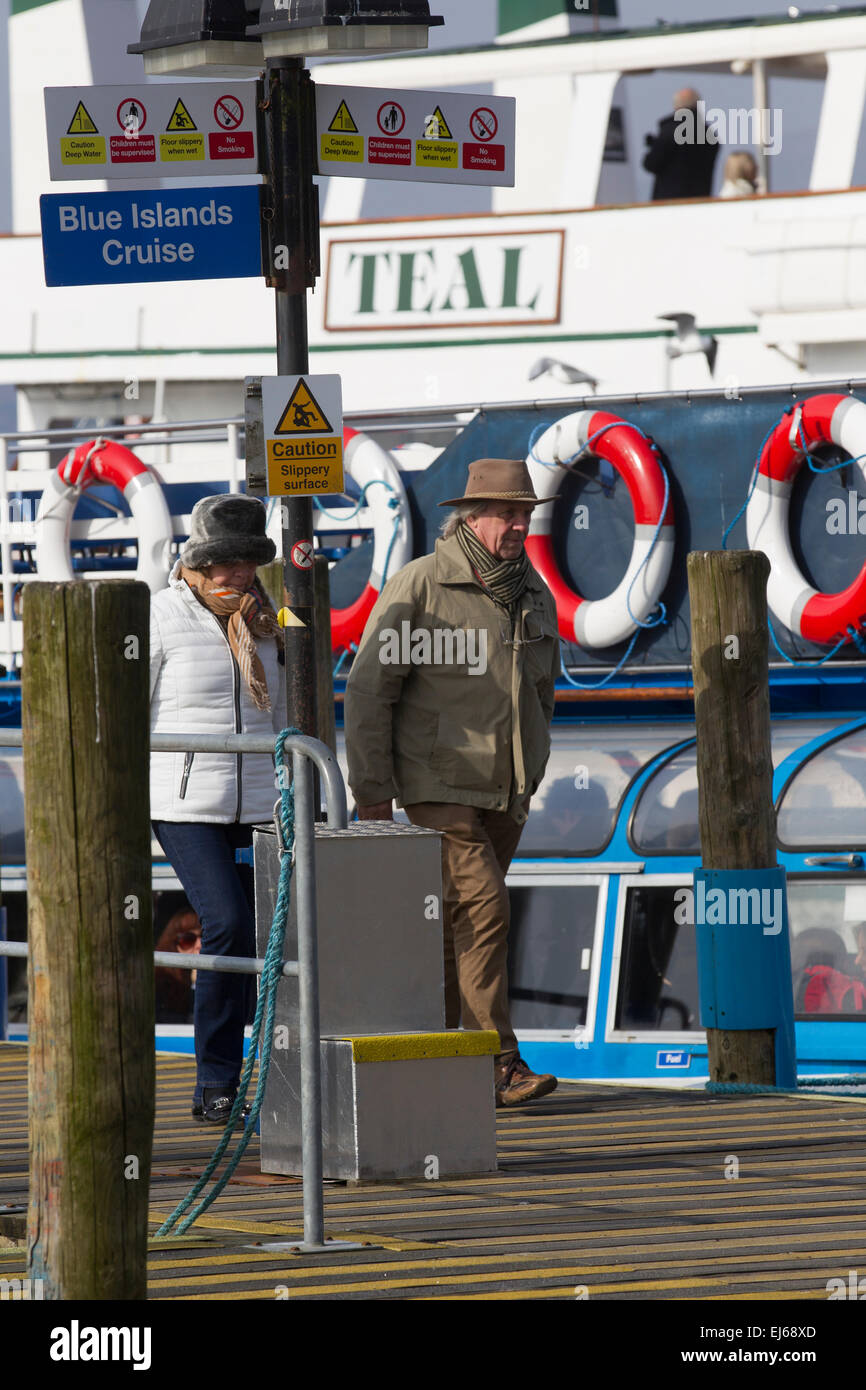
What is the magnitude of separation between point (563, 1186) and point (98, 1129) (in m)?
1.87

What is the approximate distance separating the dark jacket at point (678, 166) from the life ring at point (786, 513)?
4.25 m

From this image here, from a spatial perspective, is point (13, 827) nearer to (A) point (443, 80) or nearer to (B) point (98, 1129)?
(A) point (443, 80)

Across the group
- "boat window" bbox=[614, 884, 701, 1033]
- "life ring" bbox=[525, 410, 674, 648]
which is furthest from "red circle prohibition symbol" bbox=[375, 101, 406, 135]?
"boat window" bbox=[614, 884, 701, 1033]

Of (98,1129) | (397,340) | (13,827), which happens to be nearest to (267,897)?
(98,1129)

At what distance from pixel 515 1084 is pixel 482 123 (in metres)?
2.86

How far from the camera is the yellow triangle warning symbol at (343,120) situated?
6.71m

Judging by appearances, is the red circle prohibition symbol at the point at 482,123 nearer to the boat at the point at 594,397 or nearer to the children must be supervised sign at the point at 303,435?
the children must be supervised sign at the point at 303,435

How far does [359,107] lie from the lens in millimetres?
6734

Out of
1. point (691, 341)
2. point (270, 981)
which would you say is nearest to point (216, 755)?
point (270, 981)

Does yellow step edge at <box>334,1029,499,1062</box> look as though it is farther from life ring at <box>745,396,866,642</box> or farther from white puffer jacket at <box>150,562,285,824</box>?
life ring at <box>745,396,866,642</box>

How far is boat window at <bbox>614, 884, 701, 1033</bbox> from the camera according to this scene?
1105 cm

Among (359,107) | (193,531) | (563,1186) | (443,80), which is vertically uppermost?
(443,80)

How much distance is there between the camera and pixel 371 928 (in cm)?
590

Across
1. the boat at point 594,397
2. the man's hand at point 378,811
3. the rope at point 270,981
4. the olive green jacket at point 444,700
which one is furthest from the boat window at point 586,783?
the rope at point 270,981
